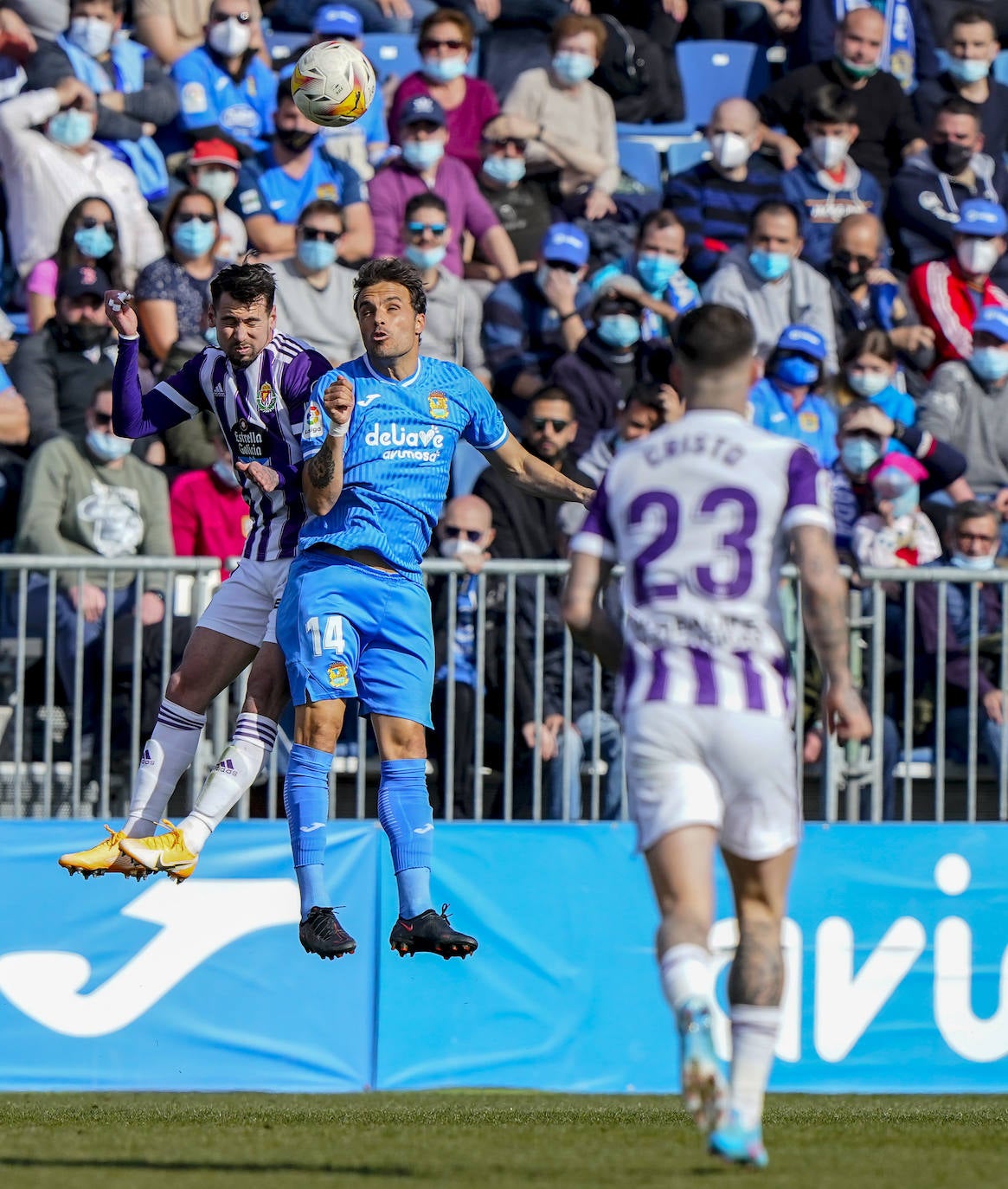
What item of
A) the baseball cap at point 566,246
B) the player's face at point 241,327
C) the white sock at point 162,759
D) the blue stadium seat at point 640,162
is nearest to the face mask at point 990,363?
the baseball cap at point 566,246

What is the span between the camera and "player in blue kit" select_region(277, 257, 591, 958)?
8.17 metres

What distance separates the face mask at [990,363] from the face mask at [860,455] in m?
1.79

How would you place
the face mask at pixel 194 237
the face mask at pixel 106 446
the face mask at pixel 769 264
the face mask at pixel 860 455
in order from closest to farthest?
the face mask at pixel 106 446, the face mask at pixel 860 455, the face mask at pixel 194 237, the face mask at pixel 769 264

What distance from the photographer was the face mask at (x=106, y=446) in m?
10.9

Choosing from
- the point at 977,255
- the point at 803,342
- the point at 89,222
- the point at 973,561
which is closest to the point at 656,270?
the point at 803,342

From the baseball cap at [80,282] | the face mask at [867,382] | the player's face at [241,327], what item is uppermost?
the baseball cap at [80,282]

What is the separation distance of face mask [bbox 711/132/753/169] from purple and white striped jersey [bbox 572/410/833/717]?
872cm

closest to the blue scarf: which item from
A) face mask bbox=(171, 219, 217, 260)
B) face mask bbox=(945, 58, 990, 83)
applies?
face mask bbox=(171, 219, 217, 260)

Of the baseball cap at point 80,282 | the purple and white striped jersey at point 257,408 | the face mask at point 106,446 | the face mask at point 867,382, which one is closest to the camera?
the purple and white striped jersey at point 257,408

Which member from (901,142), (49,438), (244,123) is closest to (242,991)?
(49,438)

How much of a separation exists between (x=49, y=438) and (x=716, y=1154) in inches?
259

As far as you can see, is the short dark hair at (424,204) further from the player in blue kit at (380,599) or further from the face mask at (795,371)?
the player in blue kit at (380,599)

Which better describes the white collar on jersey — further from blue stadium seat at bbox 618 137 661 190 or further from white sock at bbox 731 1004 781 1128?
blue stadium seat at bbox 618 137 661 190

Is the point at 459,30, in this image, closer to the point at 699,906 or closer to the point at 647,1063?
the point at 647,1063
